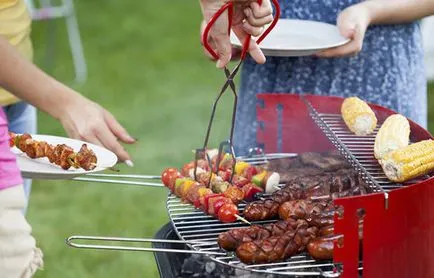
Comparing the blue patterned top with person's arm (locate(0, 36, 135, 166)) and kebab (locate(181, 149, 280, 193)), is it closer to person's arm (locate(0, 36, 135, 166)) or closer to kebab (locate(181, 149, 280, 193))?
kebab (locate(181, 149, 280, 193))

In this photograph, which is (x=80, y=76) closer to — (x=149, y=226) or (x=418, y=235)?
(x=149, y=226)

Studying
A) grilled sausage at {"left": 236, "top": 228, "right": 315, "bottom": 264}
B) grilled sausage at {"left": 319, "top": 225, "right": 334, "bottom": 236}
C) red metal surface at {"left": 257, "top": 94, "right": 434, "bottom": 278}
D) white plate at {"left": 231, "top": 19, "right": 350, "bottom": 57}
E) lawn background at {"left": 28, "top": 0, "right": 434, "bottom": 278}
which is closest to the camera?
red metal surface at {"left": 257, "top": 94, "right": 434, "bottom": 278}

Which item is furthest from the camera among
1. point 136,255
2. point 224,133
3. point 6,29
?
point 224,133

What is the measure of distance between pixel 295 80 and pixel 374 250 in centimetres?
122

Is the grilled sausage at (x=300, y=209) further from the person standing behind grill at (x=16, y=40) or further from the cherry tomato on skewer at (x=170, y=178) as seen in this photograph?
the person standing behind grill at (x=16, y=40)

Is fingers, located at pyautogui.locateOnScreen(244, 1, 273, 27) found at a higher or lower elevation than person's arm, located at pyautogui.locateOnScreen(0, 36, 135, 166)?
higher

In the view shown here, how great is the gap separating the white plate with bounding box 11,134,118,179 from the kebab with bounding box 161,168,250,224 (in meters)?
0.22

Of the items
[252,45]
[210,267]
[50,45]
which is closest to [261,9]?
[252,45]

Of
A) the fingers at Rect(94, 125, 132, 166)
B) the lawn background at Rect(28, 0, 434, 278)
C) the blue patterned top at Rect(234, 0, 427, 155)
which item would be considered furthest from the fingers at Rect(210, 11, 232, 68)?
the lawn background at Rect(28, 0, 434, 278)

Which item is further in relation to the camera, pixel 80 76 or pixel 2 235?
pixel 80 76

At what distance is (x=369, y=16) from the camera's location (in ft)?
10.7

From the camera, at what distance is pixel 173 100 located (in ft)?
25.6

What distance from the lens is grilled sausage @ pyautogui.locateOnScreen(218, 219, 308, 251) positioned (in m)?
2.50

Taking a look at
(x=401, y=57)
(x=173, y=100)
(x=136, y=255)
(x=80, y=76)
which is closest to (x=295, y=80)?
(x=401, y=57)
